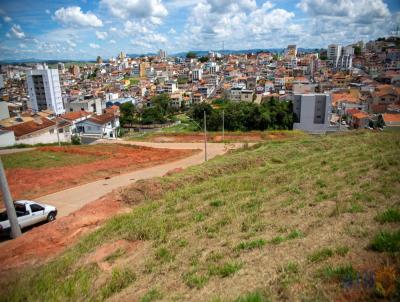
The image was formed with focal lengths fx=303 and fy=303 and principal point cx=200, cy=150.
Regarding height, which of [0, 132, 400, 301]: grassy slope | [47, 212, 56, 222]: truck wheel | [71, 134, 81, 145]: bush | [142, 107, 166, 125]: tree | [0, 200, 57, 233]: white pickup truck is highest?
[0, 132, 400, 301]: grassy slope

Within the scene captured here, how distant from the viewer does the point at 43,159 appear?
23.6 m

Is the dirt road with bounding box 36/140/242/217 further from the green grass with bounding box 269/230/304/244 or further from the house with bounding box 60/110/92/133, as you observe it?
the house with bounding box 60/110/92/133

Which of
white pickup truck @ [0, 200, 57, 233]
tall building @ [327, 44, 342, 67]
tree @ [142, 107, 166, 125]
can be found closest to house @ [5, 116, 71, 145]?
white pickup truck @ [0, 200, 57, 233]

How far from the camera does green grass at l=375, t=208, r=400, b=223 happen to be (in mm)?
5684

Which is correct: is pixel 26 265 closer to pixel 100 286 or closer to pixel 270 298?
pixel 100 286

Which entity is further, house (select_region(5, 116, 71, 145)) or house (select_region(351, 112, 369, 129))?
house (select_region(351, 112, 369, 129))

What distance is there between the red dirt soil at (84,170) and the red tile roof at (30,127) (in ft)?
34.3

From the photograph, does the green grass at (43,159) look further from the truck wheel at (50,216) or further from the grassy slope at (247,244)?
the grassy slope at (247,244)

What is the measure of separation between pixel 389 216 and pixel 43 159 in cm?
2384

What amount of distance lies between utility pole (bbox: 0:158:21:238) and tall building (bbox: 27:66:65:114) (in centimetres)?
7894

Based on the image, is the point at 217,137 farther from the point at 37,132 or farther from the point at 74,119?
the point at 74,119

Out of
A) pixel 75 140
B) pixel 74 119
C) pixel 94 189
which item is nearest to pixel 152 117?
pixel 74 119

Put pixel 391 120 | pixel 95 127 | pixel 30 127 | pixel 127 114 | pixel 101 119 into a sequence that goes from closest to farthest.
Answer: pixel 30 127, pixel 391 120, pixel 95 127, pixel 101 119, pixel 127 114

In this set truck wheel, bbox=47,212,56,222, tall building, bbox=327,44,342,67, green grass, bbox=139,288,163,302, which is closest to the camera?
green grass, bbox=139,288,163,302
